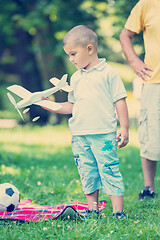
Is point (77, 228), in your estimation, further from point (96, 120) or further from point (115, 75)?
point (115, 75)

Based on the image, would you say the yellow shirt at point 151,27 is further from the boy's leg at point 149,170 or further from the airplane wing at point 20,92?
the airplane wing at point 20,92

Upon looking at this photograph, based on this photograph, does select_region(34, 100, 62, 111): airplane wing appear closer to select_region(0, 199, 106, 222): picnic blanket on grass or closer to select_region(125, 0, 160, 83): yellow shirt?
select_region(0, 199, 106, 222): picnic blanket on grass

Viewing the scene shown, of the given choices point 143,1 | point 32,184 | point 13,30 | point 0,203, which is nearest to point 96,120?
point 0,203

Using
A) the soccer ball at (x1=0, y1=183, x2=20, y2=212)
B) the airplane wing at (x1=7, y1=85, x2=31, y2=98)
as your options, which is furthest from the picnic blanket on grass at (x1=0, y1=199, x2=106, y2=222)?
the airplane wing at (x1=7, y1=85, x2=31, y2=98)

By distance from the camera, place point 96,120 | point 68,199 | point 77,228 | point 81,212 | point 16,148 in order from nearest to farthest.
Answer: point 77,228 < point 96,120 < point 81,212 < point 68,199 < point 16,148

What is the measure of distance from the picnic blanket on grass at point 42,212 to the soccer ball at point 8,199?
49mm

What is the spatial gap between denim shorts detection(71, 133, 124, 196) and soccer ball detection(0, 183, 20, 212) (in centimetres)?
70

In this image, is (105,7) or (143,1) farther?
(105,7)

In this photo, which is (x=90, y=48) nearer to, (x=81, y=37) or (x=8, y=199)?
(x=81, y=37)

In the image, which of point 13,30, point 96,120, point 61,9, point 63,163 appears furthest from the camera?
point 13,30

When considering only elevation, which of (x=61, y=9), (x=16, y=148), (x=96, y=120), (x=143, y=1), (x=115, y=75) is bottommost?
(x=16, y=148)

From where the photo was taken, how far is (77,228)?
3.22m

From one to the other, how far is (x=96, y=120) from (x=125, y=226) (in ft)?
2.89

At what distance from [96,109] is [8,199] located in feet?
3.93
